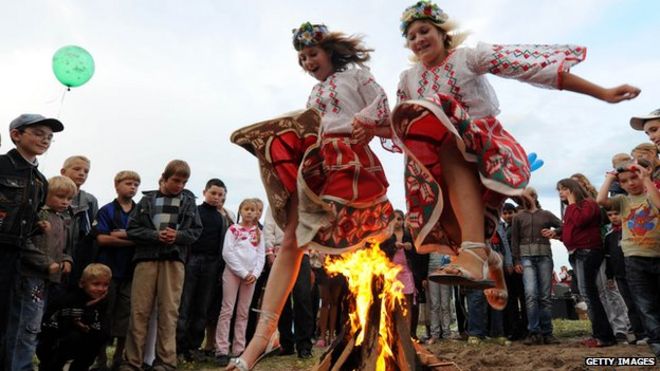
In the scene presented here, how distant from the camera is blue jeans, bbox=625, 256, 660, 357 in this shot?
4.99 m

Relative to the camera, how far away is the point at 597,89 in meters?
2.48

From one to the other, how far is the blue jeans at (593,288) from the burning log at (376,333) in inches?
163

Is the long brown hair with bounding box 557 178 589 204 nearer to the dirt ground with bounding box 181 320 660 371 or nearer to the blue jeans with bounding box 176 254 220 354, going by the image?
the dirt ground with bounding box 181 320 660 371

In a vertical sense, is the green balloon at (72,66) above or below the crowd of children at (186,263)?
above

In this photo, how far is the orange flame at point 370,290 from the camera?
2.96 metres

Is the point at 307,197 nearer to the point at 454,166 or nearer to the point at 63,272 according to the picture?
the point at 454,166

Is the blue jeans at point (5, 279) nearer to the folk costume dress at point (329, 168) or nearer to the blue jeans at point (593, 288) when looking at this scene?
the folk costume dress at point (329, 168)

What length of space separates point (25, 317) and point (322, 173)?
8.69 feet

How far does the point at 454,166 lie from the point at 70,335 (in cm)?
376

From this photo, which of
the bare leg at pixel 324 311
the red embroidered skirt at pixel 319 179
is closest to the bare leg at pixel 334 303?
the bare leg at pixel 324 311

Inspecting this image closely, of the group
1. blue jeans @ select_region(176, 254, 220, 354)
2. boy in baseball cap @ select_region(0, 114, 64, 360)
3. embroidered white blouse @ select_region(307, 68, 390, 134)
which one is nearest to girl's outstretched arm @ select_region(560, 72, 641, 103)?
embroidered white blouse @ select_region(307, 68, 390, 134)

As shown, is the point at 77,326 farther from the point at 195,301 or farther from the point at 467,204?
the point at 467,204

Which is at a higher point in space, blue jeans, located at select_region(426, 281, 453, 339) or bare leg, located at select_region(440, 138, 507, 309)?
bare leg, located at select_region(440, 138, 507, 309)

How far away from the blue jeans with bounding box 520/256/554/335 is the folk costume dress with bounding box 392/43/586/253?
4693 millimetres
